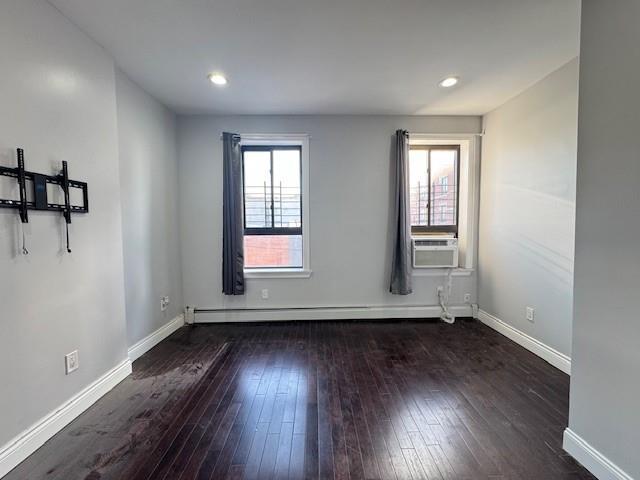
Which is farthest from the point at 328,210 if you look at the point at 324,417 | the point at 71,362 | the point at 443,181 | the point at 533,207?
the point at 71,362

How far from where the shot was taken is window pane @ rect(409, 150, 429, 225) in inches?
147

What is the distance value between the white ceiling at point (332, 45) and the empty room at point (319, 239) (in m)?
0.02

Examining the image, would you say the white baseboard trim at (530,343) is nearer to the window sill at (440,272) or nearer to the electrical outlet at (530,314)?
the electrical outlet at (530,314)

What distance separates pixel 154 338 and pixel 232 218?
59.4 inches

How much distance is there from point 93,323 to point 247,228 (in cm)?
195

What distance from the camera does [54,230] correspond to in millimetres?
1736

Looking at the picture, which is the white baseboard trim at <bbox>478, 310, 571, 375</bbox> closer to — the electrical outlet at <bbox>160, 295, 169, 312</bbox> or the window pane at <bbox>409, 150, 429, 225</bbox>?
the window pane at <bbox>409, 150, 429, 225</bbox>

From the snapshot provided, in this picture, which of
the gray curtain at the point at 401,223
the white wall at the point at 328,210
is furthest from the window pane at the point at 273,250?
the gray curtain at the point at 401,223

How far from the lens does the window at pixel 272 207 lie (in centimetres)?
367

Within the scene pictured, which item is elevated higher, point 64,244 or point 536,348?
point 64,244

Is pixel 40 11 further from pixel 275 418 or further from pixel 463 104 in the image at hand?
pixel 463 104

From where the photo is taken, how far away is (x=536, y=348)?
2.69m

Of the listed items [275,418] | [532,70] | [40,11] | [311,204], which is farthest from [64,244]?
[532,70]

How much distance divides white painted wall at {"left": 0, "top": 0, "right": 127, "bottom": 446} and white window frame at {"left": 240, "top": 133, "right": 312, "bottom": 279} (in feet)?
4.89
